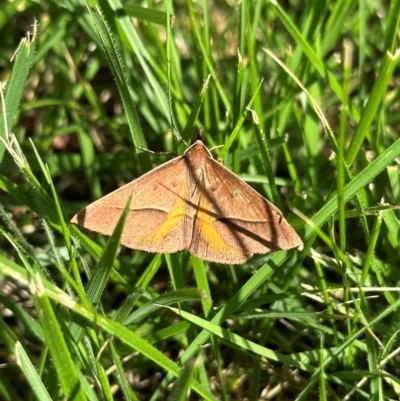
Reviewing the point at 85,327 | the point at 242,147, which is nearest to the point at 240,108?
the point at 242,147

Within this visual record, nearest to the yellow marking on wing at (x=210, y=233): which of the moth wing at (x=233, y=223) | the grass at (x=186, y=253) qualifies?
the moth wing at (x=233, y=223)

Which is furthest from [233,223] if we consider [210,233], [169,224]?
[169,224]

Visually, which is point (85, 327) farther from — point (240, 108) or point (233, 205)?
point (240, 108)

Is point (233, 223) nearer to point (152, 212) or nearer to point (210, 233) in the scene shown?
point (210, 233)

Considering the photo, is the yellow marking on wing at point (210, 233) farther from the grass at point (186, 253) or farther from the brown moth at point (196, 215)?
the grass at point (186, 253)

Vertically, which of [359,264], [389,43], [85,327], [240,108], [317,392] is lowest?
[317,392]

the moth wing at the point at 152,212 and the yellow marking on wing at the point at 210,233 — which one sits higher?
the moth wing at the point at 152,212
